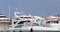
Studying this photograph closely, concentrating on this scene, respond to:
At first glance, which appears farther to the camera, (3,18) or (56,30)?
(3,18)

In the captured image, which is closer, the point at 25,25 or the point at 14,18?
the point at 25,25

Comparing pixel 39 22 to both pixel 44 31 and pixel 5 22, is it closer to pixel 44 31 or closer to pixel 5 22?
pixel 44 31

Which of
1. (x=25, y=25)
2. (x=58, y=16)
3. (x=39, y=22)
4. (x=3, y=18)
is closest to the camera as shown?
(x=25, y=25)

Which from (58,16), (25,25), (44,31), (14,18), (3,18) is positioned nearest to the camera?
(44,31)

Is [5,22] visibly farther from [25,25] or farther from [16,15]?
[25,25]

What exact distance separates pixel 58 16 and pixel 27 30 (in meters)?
17.0

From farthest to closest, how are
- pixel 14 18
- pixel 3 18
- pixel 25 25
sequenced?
pixel 3 18, pixel 14 18, pixel 25 25

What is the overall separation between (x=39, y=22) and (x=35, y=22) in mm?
825

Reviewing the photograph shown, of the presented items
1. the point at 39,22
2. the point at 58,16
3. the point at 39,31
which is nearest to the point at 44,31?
the point at 39,31

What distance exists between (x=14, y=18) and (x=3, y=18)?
10.9 metres

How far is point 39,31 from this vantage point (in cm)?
3234

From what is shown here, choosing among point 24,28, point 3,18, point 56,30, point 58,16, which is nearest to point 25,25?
point 24,28

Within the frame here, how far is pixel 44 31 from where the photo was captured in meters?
32.1

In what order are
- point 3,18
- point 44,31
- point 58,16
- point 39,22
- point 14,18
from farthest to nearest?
point 3,18, point 58,16, point 14,18, point 39,22, point 44,31
